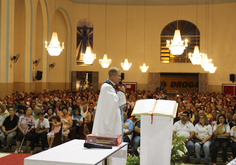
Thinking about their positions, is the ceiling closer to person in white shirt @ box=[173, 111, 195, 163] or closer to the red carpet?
person in white shirt @ box=[173, 111, 195, 163]

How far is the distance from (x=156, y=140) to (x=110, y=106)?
A: 0.95 meters

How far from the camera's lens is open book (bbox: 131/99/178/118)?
3.20 m

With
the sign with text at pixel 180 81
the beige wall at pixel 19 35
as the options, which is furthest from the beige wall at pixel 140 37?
the sign with text at pixel 180 81

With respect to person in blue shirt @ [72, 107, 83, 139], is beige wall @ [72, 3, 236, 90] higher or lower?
higher

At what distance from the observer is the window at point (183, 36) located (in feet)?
76.0

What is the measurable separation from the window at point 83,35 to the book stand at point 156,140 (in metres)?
20.5

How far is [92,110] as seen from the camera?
939cm

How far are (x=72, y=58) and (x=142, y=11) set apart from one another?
7.37 metres

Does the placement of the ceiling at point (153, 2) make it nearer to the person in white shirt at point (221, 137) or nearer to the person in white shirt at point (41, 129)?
the person in white shirt at point (41, 129)

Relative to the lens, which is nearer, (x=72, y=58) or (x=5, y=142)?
(x=5, y=142)

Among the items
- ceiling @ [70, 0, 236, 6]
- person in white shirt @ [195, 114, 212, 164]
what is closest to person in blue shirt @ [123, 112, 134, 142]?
person in white shirt @ [195, 114, 212, 164]

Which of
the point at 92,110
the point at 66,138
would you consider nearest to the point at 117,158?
the point at 66,138

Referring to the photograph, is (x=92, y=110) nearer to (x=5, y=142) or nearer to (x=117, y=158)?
(x=5, y=142)

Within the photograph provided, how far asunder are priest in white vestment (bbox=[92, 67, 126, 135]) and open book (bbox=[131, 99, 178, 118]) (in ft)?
1.89
